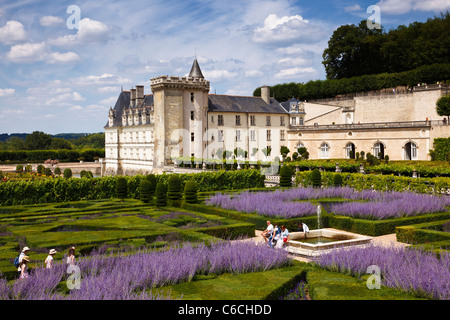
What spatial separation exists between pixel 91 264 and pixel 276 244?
17.9 feet

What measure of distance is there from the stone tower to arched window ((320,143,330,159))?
41.9ft

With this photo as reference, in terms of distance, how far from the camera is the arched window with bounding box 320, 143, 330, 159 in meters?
47.1

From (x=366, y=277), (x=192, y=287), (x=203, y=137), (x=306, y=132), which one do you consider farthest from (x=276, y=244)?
(x=306, y=132)

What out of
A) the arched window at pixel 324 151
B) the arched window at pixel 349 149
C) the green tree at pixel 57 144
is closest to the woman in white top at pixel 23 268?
the arched window at pixel 349 149

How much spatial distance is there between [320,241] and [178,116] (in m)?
30.2

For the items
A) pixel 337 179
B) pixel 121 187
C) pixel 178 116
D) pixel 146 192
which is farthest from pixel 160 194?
pixel 178 116

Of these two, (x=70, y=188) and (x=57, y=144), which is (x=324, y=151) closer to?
(x=70, y=188)

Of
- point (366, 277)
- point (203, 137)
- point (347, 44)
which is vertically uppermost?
point (347, 44)

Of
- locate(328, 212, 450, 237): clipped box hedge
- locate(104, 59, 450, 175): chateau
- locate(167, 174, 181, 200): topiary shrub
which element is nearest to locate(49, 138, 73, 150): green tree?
locate(104, 59, 450, 175): chateau

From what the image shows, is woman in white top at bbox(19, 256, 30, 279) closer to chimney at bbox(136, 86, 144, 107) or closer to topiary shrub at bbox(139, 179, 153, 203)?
topiary shrub at bbox(139, 179, 153, 203)

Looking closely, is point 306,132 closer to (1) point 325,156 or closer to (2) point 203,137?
(1) point 325,156

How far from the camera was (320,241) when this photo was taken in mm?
14914

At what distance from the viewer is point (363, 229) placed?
1542 cm

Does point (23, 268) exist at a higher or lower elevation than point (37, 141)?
lower
